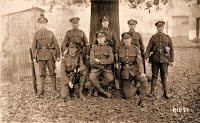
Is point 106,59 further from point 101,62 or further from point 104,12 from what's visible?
point 104,12

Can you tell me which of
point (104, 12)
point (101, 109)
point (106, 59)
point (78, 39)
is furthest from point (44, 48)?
point (101, 109)

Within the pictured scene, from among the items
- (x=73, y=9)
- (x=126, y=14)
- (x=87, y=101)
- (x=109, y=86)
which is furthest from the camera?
(x=126, y=14)

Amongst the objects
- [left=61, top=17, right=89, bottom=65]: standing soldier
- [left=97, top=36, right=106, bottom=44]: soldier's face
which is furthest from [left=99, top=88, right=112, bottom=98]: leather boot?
[left=97, top=36, right=106, bottom=44]: soldier's face

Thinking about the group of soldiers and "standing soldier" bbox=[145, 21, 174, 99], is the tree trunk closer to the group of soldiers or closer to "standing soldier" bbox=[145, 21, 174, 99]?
the group of soldiers

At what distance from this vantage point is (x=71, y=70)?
6.01 m

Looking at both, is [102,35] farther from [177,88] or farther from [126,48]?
[177,88]

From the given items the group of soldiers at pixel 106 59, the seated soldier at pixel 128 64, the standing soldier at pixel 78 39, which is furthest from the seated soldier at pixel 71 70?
the seated soldier at pixel 128 64

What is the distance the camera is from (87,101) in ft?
18.6

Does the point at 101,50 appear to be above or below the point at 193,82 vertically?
above

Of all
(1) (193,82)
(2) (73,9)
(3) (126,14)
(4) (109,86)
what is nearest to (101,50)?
(4) (109,86)

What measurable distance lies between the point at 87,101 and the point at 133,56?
126 centimetres

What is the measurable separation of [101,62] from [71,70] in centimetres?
64

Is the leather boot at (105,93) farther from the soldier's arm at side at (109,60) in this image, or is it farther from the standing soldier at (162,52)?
the standing soldier at (162,52)

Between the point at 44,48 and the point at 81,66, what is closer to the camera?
the point at 81,66
